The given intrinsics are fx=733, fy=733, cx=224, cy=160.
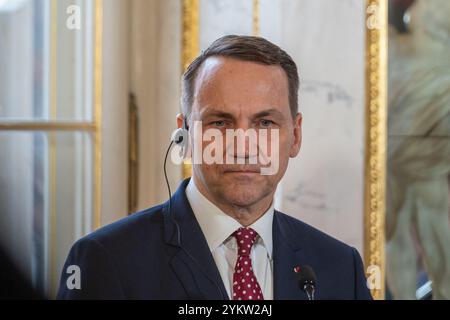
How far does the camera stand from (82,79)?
160 cm

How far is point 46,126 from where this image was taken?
1586mm

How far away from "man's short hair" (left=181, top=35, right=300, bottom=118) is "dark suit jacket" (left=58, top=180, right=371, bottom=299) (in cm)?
20

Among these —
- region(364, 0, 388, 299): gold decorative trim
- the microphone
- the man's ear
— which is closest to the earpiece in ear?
the man's ear

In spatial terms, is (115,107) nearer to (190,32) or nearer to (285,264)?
(190,32)

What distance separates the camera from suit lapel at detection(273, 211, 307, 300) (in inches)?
57.3

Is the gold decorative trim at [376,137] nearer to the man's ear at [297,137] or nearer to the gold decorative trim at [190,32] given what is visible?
the man's ear at [297,137]

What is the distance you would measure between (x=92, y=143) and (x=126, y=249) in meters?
0.29

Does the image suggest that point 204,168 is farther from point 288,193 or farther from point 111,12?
point 111,12

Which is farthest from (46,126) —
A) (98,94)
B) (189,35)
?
(189,35)

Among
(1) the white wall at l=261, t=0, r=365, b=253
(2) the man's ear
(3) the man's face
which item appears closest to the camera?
(3) the man's face

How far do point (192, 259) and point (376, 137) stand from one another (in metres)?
0.54

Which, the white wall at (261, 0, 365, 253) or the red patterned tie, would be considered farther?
the white wall at (261, 0, 365, 253)

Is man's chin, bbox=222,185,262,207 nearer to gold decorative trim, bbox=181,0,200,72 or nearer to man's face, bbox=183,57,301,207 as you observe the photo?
man's face, bbox=183,57,301,207

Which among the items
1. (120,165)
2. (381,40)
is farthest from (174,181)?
(381,40)
